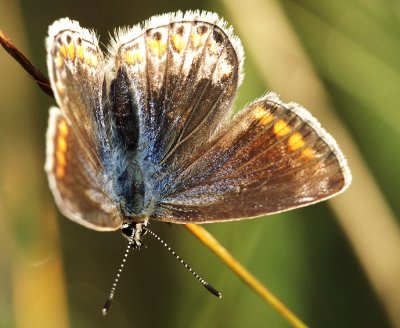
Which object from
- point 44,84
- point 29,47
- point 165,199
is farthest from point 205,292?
point 29,47

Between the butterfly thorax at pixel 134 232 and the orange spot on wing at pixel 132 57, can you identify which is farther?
the orange spot on wing at pixel 132 57

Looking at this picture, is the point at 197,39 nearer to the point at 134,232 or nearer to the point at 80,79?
the point at 80,79

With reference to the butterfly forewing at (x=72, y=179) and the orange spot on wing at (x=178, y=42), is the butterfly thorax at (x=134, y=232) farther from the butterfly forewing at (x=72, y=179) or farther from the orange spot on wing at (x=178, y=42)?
the orange spot on wing at (x=178, y=42)

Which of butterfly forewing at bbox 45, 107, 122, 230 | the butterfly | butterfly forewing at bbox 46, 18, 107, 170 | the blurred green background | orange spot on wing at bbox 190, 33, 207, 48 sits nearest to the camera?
butterfly forewing at bbox 45, 107, 122, 230

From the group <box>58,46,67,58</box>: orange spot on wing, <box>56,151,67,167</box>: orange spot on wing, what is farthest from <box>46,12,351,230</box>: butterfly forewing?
<box>56,151,67,167</box>: orange spot on wing

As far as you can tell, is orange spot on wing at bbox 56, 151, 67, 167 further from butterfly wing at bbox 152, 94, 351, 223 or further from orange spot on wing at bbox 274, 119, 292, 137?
orange spot on wing at bbox 274, 119, 292, 137

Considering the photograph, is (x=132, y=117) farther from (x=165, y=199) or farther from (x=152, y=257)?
(x=152, y=257)

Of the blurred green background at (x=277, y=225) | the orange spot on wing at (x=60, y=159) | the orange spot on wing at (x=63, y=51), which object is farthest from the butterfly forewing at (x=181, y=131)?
the blurred green background at (x=277, y=225)

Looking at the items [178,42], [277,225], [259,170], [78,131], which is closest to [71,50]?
[78,131]
